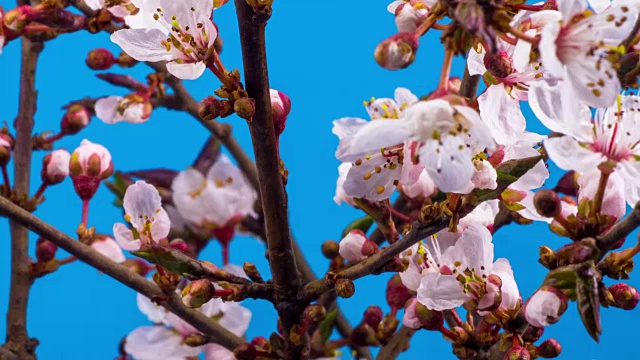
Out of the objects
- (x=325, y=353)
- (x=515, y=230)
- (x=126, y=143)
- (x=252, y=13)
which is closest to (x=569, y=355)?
(x=515, y=230)

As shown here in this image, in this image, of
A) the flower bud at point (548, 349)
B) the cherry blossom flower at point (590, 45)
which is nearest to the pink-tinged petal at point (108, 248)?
the flower bud at point (548, 349)

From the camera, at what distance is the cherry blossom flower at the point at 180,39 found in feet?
2.09

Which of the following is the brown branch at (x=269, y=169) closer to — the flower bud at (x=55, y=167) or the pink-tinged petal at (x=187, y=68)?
the pink-tinged petal at (x=187, y=68)

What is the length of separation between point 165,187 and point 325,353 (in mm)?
329

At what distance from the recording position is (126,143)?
225 cm

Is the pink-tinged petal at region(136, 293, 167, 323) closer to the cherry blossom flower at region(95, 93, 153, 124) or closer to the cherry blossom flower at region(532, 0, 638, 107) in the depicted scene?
the cherry blossom flower at region(95, 93, 153, 124)

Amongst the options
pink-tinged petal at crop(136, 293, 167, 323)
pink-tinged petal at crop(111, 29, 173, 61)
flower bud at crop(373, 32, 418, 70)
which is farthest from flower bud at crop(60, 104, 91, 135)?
flower bud at crop(373, 32, 418, 70)

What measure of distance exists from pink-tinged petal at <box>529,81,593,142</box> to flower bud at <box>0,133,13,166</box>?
0.64 metres

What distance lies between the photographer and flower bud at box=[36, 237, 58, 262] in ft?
3.24

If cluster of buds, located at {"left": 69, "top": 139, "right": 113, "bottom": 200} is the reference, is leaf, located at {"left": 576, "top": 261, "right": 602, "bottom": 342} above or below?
below

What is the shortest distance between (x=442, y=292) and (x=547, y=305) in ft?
0.36

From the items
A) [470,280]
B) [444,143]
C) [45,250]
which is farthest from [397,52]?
[45,250]

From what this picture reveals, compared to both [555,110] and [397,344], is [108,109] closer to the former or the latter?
[397,344]

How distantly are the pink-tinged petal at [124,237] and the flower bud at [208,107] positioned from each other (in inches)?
9.5
